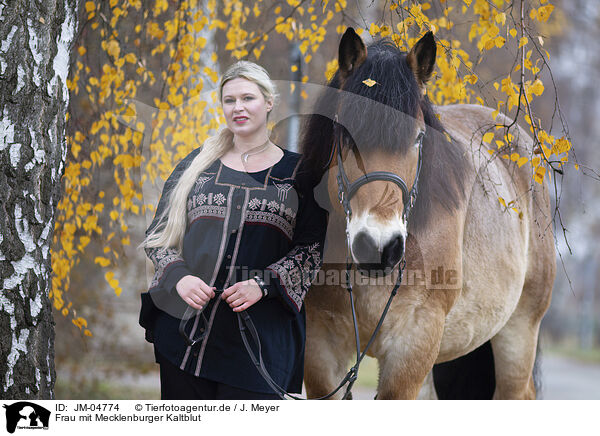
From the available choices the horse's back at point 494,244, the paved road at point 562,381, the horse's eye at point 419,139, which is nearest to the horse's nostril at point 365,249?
the horse's eye at point 419,139

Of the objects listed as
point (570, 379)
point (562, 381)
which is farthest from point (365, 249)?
point (570, 379)

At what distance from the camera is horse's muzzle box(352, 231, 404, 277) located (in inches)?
73.6

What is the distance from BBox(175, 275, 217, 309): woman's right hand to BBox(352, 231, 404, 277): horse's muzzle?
477mm

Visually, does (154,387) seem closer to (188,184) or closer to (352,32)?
(188,184)

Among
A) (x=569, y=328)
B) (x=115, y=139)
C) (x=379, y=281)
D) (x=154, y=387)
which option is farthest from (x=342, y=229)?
(x=569, y=328)

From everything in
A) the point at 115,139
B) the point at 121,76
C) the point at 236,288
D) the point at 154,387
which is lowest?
the point at 154,387

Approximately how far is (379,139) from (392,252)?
→ 38 centimetres

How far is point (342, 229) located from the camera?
2.29m

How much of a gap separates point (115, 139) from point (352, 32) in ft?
6.76

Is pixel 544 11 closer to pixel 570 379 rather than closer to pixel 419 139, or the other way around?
pixel 419 139
